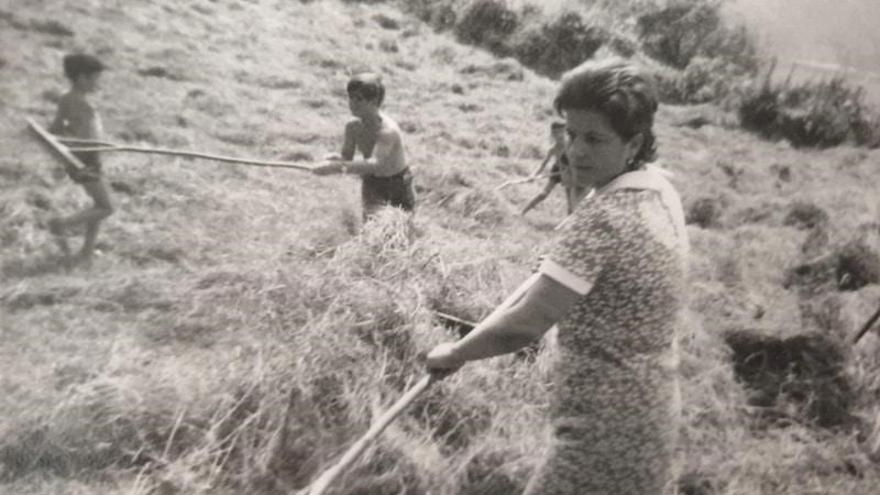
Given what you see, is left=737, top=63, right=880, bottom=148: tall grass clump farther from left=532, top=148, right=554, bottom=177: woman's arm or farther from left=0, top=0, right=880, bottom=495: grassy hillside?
left=532, top=148, right=554, bottom=177: woman's arm

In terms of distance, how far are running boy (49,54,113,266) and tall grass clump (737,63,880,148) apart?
2151mm

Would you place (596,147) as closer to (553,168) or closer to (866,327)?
(866,327)

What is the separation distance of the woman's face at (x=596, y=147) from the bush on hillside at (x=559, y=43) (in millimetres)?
1593

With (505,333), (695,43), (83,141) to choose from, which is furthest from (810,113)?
(83,141)

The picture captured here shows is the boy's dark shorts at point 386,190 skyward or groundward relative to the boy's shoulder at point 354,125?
groundward

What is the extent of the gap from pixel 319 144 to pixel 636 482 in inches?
81.1

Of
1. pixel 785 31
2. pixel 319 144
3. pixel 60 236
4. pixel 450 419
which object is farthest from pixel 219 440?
pixel 785 31

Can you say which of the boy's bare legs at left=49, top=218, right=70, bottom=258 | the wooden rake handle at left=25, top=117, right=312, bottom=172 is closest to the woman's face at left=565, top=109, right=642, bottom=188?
the wooden rake handle at left=25, top=117, right=312, bottom=172

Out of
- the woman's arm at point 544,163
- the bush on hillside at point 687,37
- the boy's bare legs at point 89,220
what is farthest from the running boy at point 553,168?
the boy's bare legs at point 89,220

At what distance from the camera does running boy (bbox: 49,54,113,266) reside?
6.36 ft

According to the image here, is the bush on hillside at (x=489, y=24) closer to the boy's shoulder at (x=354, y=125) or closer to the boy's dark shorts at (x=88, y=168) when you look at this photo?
the boy's shoulder at (x=354, y=125)

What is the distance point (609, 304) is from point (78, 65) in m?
1.71

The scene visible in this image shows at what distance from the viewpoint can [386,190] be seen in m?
2.60

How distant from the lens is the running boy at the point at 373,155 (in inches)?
95.7
